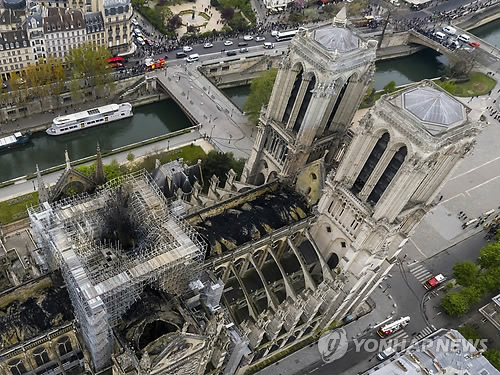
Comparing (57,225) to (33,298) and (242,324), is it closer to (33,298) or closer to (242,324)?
(33,298)

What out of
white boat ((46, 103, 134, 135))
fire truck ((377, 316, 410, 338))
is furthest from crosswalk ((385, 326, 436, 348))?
white boat ((46, 103, 134, 135))

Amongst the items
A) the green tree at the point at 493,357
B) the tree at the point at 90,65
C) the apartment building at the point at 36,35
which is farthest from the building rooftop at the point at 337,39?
the apartment building at the point at 36,35

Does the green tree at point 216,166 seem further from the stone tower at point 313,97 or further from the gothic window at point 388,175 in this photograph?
the gothic window at point 388,175

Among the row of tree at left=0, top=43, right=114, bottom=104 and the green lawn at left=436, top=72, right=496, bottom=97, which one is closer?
the row of tree at left=0, top=43, right=114, bottom=104

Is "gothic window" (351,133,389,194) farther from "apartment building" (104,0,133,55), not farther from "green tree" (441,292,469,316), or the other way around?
"apartment building" (104,0,133,55)

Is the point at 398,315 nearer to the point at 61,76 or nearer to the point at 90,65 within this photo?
the point at 90,65

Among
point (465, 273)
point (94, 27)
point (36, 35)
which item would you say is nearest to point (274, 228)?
point (465, 273)
